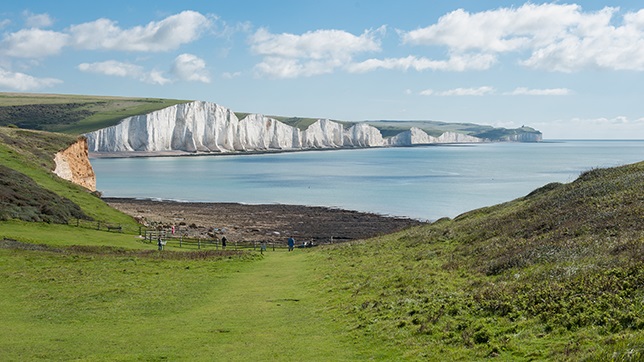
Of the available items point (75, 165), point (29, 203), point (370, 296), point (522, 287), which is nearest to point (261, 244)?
point (29, 203)

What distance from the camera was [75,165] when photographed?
229ft

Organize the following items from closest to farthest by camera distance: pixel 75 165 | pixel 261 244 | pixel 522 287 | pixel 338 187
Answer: pixel 522 287 < pixel 261 244 < pixel 75 165 < pixel 338 187

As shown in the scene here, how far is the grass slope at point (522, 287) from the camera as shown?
35.5 feet

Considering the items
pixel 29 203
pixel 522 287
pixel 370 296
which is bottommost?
pixel 370 296

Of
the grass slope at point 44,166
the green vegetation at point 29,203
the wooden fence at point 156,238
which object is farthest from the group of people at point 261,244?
the grass slope at point 44,166

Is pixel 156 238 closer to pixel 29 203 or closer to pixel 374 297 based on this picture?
pixel 29 203

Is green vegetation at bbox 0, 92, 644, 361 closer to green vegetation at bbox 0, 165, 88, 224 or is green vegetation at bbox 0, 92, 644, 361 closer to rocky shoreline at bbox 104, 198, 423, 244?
green vegetation at bbox 0, 165, 88, 224

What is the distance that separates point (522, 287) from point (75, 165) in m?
65.4

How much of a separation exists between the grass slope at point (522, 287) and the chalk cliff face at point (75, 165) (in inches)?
1913

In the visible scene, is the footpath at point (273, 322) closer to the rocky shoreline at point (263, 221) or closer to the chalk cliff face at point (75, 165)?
the rocky shoreline at point (263, 221)

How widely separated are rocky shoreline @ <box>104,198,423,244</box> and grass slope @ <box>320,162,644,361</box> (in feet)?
98.1

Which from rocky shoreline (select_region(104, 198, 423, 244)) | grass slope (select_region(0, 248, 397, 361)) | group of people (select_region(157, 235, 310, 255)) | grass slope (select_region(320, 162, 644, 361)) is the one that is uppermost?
grass slope (select_region(320, 162, 644, 361))

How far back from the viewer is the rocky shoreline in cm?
5751

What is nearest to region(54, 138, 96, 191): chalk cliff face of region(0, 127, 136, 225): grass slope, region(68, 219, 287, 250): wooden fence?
region(0, 127, 136, 225): grass slope
